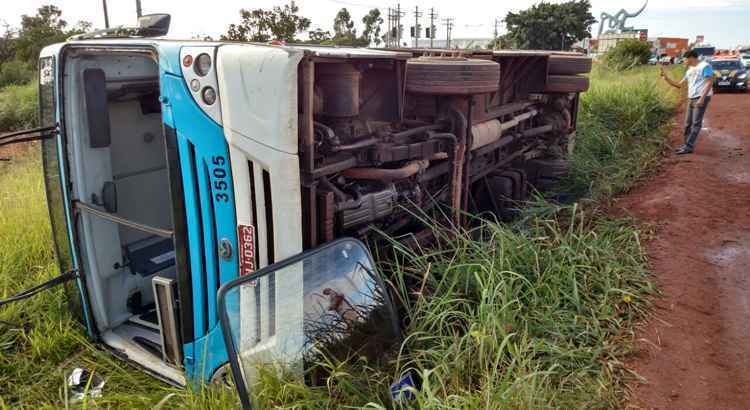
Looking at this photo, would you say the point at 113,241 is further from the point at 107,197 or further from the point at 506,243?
the point at 506,243

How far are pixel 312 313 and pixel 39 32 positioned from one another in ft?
91.7

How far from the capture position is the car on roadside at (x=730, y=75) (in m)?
18.8

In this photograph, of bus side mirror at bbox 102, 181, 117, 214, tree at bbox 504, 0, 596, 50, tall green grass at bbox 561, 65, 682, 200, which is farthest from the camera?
tree at bbox 504, 0, 596, 50

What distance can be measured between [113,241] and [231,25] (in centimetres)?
2133

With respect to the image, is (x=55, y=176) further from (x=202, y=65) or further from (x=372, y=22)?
(x=372, y=22)

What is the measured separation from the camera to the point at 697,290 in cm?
345

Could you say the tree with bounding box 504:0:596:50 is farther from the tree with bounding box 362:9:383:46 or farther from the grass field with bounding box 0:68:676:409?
the grass field with bounding box 0:68:676:409

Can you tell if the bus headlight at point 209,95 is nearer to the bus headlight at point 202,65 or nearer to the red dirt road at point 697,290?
the bus headlight at point 202,65

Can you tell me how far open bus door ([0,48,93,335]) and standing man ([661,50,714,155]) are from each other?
738cm

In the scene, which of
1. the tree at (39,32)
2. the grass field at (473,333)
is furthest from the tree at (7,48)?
the grass field at (473,333)

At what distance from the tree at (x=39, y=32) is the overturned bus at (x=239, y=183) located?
77.9 feet

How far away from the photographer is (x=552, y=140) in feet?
22.8

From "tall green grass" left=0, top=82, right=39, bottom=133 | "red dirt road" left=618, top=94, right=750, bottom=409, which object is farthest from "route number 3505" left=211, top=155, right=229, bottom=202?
"tall green grass" left=0, top=82, right=39, bottom=133

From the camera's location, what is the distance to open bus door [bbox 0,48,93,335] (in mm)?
3047
